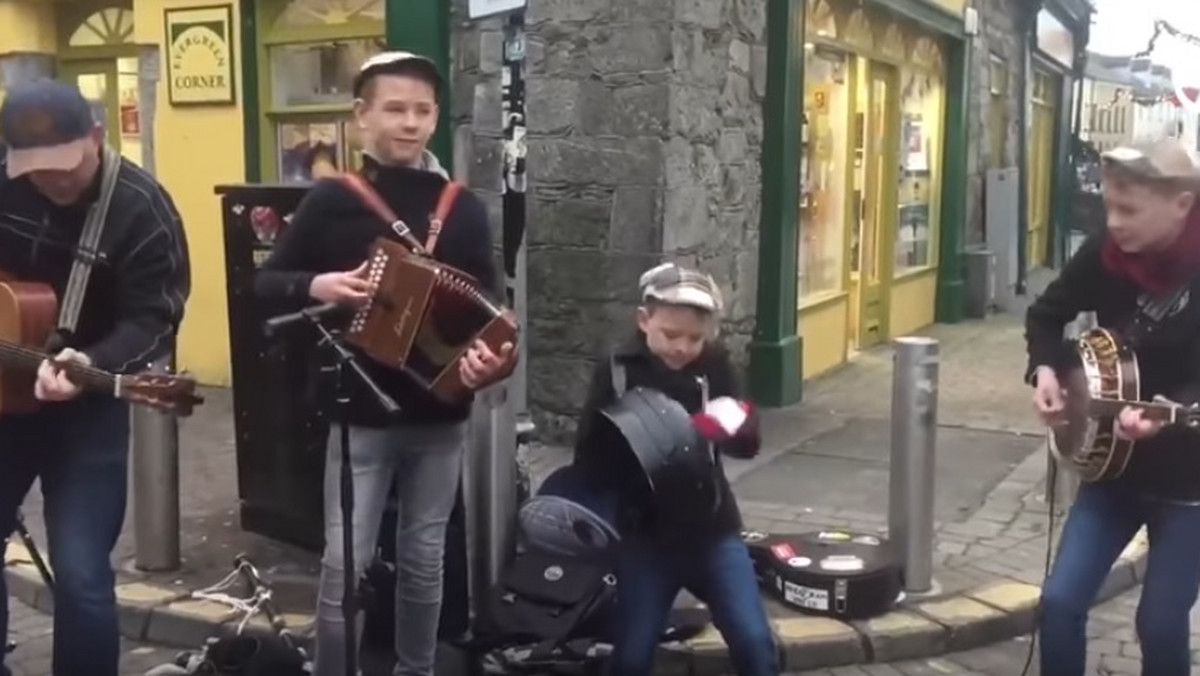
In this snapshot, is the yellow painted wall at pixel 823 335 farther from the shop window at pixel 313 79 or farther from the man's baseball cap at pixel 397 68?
the man's baseball cap at pixel 397 68

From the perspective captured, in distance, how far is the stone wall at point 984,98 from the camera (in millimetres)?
13859

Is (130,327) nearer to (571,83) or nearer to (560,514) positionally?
(560,514)

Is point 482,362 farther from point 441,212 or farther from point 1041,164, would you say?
point 1041,164

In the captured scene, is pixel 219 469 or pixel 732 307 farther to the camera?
Result: pixel 732 307

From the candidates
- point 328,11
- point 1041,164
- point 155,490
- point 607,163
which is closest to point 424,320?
point 155,490

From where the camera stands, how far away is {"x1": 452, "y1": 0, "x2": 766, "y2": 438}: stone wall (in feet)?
24.2

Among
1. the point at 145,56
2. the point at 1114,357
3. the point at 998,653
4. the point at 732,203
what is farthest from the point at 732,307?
the point at 1114,357

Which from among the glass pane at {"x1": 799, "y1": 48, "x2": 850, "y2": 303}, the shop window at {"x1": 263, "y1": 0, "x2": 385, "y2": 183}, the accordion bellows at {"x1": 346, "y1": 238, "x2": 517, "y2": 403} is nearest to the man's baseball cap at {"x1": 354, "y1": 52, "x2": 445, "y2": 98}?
the accordion bellows at {"x1": 346, "y1": 238, "x2": 517, "y2": 403}

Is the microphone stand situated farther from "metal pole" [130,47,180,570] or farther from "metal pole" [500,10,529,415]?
"metal pole" [130,47,180,570]

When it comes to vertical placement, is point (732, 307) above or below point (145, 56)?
below

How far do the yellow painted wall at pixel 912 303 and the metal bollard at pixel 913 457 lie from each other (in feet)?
22.9

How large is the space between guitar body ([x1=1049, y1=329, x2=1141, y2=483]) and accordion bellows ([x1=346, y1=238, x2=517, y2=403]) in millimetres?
1433

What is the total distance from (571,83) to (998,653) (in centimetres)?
385

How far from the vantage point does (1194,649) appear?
5.07 metres
